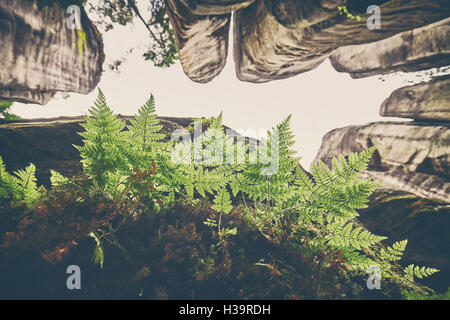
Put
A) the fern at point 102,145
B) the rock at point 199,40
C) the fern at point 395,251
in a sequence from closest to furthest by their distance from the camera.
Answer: the fern at point 102,145, the fern at point 395,251, the rock at point 199,40

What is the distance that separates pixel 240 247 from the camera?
1675 millimetres

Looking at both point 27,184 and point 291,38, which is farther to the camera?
point 291,38

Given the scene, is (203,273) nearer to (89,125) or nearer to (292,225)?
(292,225)

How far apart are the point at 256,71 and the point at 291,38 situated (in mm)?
4532

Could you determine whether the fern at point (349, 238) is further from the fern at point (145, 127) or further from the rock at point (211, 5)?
the rock at point (211, 5)

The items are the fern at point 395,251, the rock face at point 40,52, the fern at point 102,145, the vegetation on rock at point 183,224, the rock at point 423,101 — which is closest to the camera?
the vegetation on rock at point 183,224

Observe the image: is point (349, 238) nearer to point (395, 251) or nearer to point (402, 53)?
point (395, 251)

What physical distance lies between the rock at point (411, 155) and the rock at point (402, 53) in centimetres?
398

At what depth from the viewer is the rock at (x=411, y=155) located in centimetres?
829

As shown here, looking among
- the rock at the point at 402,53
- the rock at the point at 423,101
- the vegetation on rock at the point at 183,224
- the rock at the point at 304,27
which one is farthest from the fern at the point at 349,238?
the rock at the point at 402,53

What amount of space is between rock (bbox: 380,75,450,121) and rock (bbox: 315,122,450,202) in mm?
727
